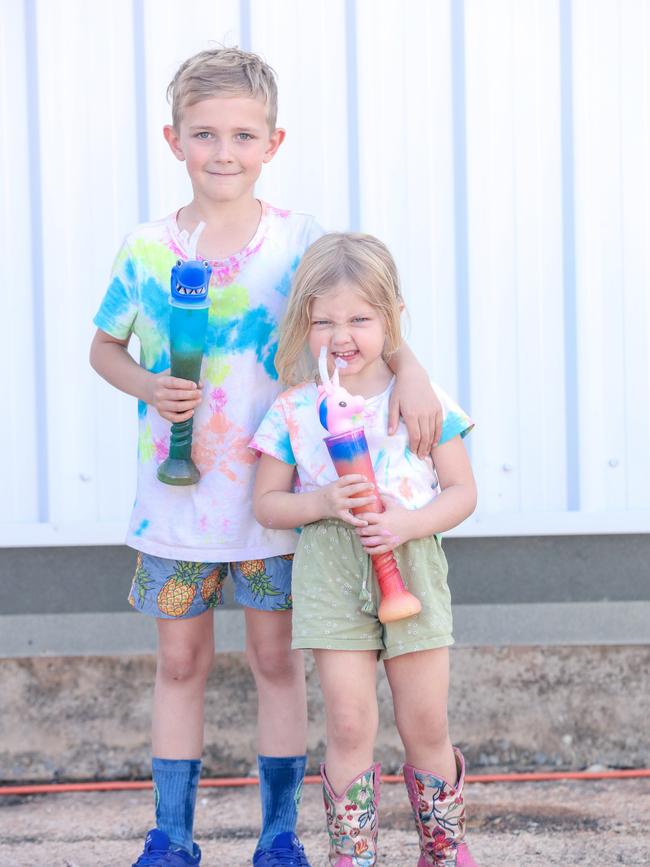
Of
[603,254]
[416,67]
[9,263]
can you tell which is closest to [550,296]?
[603,254]

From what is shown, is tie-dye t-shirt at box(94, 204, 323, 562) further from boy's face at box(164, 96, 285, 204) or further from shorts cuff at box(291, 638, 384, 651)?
shorts cuff at box(291, 638, 384, 651)

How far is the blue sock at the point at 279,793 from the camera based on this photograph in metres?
2.70

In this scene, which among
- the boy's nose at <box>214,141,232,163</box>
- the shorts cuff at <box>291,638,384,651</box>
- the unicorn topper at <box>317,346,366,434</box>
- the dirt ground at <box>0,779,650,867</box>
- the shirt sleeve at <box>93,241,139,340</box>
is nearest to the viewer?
the unicorn topper at <box>317,346,366,434</box>

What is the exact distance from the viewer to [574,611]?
3613 millimetres

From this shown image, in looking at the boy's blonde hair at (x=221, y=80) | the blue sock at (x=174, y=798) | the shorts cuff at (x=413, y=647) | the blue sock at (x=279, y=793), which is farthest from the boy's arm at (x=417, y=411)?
the blue sock at (x=174, y=798)

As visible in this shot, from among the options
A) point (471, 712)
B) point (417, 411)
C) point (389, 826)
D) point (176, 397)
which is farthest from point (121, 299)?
point (471, 712)

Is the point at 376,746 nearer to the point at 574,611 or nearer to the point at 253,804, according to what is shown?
the point at 253,804

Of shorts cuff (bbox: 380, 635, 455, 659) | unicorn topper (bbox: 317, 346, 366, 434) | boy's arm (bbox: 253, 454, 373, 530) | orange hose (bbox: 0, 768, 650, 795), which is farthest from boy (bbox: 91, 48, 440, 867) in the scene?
orange hose (bbox: 0, 768, 650, 795)

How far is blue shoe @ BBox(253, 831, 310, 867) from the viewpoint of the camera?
2629mm

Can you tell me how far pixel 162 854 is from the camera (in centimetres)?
262

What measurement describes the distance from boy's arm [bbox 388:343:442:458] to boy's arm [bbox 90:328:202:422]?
0.41 metres

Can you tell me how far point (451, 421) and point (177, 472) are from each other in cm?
60

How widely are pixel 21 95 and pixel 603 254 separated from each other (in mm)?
1779

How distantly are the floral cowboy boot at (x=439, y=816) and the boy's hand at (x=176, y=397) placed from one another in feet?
2.95
